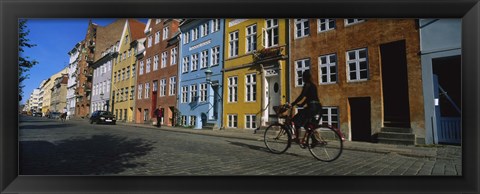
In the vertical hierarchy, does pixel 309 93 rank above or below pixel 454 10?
below

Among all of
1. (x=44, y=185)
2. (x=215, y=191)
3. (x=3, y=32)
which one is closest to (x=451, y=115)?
(x=215, y=191)

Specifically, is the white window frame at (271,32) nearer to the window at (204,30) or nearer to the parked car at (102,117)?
the window at (204,30)

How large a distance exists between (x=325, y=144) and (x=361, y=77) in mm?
1010

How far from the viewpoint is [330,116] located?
2873mm

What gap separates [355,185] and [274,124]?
1.25 metres

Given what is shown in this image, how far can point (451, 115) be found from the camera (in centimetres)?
288

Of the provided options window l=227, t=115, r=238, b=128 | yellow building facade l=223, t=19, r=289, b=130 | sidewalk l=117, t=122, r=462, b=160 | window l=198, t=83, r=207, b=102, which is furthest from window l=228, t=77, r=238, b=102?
sidewalk l=117, t=122, r=462, b=160

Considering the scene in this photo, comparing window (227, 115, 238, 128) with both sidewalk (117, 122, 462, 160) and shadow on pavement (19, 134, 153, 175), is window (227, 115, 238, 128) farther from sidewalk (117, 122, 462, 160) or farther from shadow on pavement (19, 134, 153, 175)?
shadow on pavement (19, 134, 153, 175)

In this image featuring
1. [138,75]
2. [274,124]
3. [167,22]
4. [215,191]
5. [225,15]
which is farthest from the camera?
[138,75]

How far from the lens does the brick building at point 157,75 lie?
134 inches

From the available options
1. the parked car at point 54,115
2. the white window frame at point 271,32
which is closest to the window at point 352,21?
the white window frame at point 271,32

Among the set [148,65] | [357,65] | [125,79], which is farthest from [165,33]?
[357,65]

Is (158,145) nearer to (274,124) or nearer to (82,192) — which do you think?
(82,192)

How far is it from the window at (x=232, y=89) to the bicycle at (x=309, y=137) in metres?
0.59
